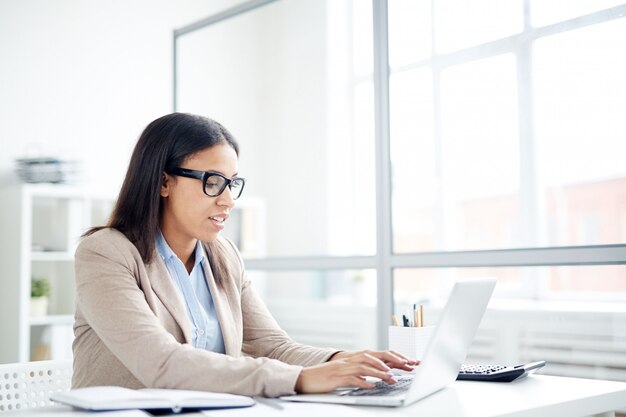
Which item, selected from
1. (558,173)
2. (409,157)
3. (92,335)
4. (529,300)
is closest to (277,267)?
(409,157)

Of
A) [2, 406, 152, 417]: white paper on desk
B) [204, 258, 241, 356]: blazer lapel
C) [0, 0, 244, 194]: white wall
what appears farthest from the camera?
[0, 0, 244, 194]: white wall

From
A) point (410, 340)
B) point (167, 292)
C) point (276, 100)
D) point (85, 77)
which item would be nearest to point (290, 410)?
point (167, 292)

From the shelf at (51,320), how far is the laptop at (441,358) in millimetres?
2513

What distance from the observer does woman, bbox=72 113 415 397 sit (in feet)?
4.15

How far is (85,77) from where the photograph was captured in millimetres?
4113

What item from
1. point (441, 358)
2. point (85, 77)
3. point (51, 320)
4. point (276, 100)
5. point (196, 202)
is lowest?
point (51, 320)

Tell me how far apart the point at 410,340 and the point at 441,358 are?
0.44 metres

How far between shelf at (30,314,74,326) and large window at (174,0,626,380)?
3.72ft

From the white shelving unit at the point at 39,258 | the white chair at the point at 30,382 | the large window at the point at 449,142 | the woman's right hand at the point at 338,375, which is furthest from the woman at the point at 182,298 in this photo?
the white shelving unit at the point at 39,258

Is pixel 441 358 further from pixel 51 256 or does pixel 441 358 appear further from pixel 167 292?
pixel 51 256

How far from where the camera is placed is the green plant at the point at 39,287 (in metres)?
3.50

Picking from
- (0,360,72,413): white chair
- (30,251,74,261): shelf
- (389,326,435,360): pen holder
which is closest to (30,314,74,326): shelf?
(30,251,74,261): shelf

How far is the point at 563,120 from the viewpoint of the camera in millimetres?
2148

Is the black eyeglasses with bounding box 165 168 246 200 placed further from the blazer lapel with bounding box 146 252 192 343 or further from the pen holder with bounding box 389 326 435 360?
the pen holder with bounding box 389 326 435 360
